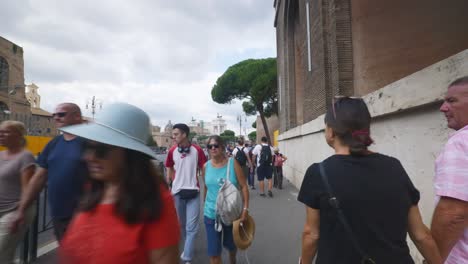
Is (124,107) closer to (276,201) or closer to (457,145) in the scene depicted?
(457,145)

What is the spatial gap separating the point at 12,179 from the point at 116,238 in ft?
7.89

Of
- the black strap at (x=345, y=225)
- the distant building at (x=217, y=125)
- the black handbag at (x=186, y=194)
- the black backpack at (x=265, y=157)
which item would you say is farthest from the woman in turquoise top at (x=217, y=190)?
the distant building at (x=217, y=125)

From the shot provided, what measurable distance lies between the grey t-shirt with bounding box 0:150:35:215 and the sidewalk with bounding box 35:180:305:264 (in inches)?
63.7

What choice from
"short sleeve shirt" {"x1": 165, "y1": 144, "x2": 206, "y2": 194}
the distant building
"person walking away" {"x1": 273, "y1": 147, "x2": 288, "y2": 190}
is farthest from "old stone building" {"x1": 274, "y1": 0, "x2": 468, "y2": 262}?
the distant building

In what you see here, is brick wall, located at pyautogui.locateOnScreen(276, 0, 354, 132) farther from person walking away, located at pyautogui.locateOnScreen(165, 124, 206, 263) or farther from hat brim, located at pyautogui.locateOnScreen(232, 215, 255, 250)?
hat brim, located at pyautogui.locateOnScreen(232, 215, 255, 250)

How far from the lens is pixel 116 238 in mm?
1187

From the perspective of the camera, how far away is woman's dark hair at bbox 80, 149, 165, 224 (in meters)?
1.22

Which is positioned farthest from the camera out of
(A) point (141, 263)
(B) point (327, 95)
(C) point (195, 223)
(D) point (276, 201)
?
(D) point (276, 201)

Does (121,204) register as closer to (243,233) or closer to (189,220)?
(243,233)

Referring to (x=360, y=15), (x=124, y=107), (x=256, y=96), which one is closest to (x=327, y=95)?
(x=360, y=15)

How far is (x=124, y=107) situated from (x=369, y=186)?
4.18ft

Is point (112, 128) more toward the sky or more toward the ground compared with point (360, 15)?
more toward the ground

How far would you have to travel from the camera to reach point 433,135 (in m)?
2.99

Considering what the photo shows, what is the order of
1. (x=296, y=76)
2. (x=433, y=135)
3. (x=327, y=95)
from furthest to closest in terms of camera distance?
(x=296, y=76), (x=327, y=95), (x=433, y=135)
